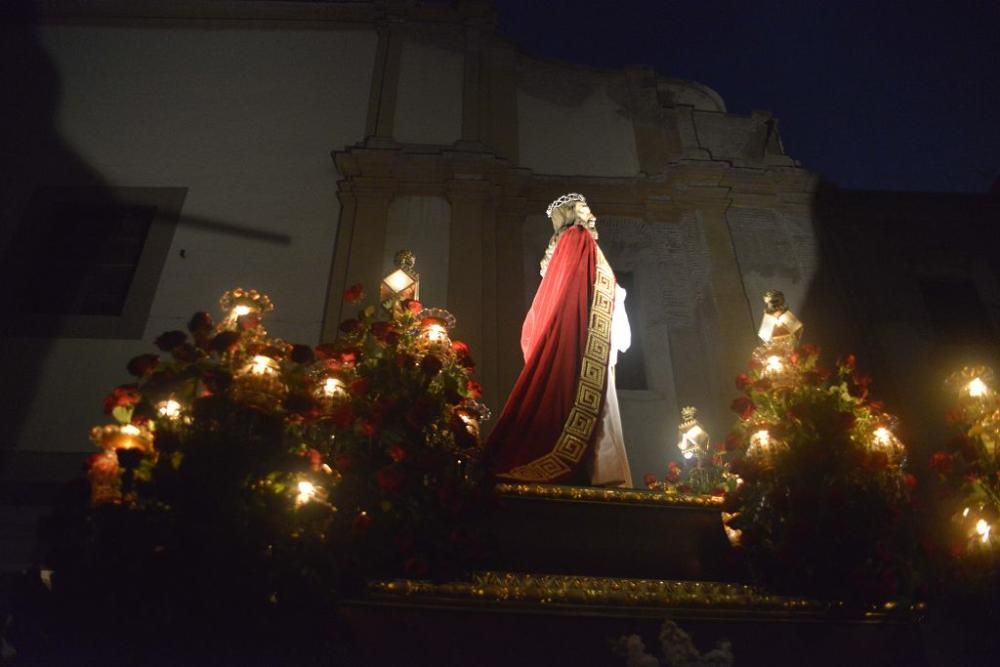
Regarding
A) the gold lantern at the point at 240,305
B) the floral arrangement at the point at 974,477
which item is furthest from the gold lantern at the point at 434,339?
the floral arrangement at the point at 974,477

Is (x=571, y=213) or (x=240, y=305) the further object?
(x=571, y=213)

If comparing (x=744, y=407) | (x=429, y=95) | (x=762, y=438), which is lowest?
(x=762, y=438)

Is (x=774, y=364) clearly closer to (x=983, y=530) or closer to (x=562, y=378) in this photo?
(x=562, y=378)

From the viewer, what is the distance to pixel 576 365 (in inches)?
243

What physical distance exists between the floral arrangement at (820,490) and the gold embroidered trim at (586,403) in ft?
3.67

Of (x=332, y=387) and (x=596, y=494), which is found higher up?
(x=332, y=387)

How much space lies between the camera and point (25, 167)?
9.83m

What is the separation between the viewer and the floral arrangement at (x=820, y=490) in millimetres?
4758

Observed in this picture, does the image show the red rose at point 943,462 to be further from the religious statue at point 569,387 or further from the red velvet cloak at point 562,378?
the red velvet cloak at point 562,378

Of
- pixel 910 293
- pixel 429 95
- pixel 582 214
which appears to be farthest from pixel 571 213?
pixel 910 293

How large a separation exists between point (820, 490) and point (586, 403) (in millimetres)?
1857

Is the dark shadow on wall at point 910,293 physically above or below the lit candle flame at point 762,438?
above

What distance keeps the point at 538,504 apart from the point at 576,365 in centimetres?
147

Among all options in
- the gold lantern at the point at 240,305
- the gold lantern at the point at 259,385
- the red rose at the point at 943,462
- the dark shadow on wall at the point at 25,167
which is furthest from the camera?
the dark shadow on wall at the point at 25,167
